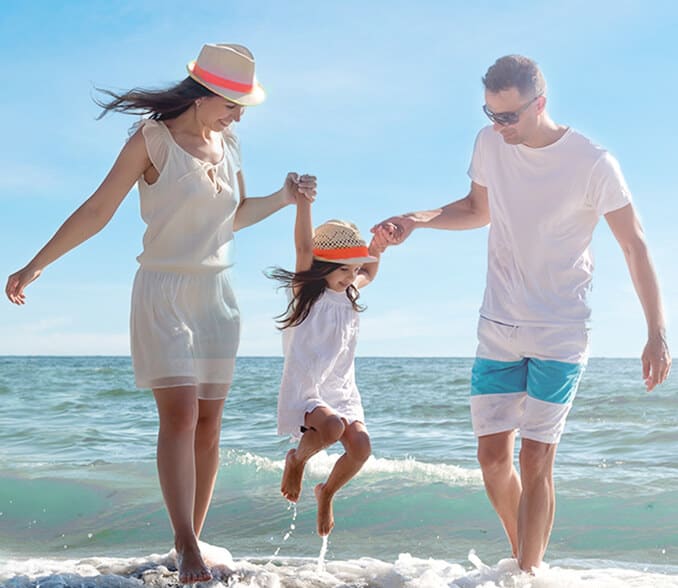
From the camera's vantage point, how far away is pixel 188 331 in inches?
150

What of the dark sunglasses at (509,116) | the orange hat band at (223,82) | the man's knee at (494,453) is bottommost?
the man's knee at (494,453)

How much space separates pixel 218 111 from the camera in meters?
3.86

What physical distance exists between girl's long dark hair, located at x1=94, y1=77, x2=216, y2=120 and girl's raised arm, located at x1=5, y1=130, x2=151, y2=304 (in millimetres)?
141

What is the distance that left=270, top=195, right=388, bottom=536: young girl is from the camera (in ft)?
14.0

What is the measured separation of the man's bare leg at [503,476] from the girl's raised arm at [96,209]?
1884 millimetres

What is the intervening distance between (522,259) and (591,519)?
11.6 feet

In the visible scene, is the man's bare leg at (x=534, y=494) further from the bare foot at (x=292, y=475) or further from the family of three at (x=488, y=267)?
the bare foot at (x=292, y=475)

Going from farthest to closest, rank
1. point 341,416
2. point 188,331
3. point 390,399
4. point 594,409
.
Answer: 1. point 390,399
2. point 594,409
3. point 341,416
4. point 188,331

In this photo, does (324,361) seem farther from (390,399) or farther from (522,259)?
(390,399)

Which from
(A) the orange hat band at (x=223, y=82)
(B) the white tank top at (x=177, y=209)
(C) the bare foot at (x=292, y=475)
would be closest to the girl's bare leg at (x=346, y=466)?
(C) the bare foot at (x=292, y=475)

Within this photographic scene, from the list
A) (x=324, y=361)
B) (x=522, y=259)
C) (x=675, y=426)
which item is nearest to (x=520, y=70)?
(x=522, y=259)

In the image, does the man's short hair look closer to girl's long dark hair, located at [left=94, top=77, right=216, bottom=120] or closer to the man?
the man

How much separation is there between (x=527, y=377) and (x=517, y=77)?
4.19 feet

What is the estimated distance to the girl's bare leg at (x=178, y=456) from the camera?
3695mm
